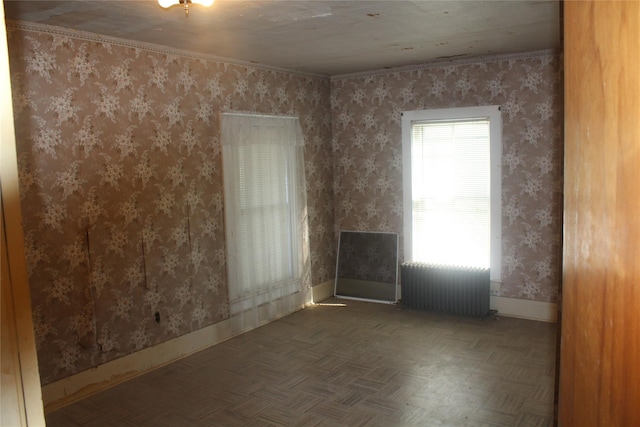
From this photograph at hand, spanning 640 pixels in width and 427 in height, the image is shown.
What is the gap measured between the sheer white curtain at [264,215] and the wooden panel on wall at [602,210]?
4.37m

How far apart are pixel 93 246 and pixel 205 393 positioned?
4.63 ft

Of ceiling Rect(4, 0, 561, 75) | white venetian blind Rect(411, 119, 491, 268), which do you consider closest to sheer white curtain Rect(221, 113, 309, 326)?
ceiling Rect(4, 0, 561, 75)

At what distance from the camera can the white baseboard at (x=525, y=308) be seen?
535cm

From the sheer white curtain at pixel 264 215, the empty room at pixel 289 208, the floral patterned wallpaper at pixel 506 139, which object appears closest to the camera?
the empty room at pixel 289 208

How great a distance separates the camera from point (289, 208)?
5.82 meters

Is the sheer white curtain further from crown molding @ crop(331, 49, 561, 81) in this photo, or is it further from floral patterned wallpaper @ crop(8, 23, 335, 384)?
crown molding @ crop(331, 49, 561, 81)

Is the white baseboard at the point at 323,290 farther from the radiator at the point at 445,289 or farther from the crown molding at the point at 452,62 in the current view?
the crown molding at the point at 452,62

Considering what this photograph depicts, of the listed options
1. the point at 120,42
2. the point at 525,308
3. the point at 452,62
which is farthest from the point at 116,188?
the point at 525,308

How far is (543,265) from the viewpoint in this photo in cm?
538

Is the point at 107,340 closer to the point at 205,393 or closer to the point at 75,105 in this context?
the point at 205,393

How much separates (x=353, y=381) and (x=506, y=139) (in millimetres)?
2987

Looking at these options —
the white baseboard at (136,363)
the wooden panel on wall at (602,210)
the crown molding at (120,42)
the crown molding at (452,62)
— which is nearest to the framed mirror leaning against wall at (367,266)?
the white baseboard at (136,363)

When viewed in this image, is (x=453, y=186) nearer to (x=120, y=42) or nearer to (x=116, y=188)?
(x=116, y=188)

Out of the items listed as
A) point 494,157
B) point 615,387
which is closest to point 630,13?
point 615,387
